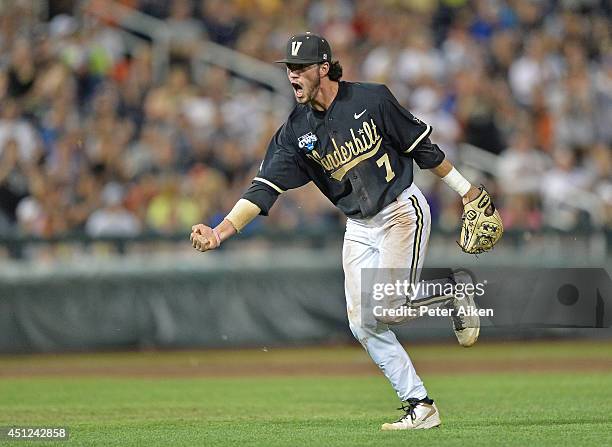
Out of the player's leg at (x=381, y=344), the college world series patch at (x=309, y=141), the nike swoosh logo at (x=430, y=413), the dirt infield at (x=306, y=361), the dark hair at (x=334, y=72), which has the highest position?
the dark hair at (x=334, y=72)

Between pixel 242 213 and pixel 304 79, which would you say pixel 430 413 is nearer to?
pixel 242 213

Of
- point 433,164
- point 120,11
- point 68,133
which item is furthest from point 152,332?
point 433,164

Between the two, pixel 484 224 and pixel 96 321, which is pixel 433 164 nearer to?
pixel 484 224

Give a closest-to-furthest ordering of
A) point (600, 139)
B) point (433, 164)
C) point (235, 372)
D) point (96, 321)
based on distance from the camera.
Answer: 1. point (433, 164)
2. point (235, 372)
3. point (96, 321)
4. point (600, 139)

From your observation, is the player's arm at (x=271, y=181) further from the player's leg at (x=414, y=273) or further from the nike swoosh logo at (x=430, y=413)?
the nike swoosh logo at (x=430, y=413)

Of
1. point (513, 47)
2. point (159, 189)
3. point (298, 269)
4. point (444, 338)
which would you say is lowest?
point (444, 338)

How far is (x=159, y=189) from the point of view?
1577 cm

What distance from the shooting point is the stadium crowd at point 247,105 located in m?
15.7

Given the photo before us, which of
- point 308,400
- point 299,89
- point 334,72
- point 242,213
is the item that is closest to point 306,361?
point 308,400

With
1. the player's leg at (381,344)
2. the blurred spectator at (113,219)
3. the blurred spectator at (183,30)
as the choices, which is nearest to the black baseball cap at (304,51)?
the player's leg at (381,344)

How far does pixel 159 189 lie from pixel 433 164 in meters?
7.79

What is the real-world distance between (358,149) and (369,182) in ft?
0.77

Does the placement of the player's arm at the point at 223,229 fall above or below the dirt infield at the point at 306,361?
above

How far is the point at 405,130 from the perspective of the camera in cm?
834
